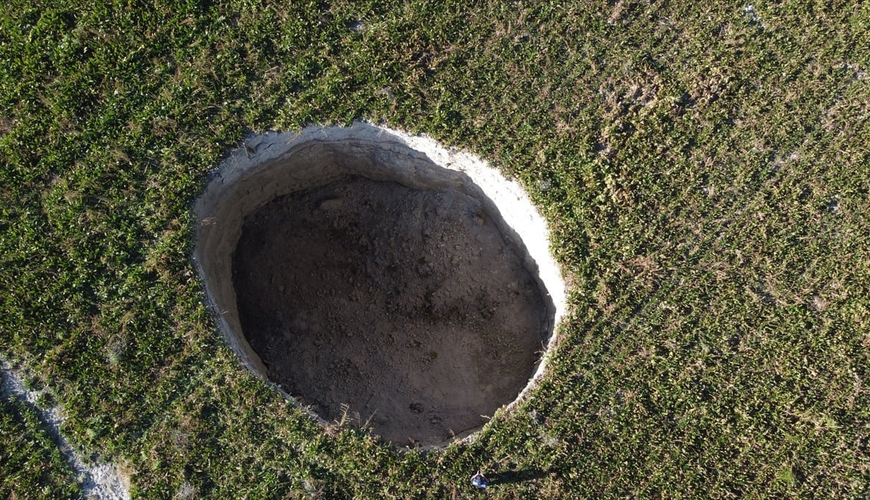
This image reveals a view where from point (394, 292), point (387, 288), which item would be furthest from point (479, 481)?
point (387, 288)

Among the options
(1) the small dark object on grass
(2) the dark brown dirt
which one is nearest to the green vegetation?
(2) the dark brown dirt

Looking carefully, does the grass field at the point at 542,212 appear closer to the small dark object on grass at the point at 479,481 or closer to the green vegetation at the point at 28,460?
the green vegetation at the point at 28,460

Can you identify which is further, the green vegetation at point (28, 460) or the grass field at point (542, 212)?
the grass field at point (542, 212)

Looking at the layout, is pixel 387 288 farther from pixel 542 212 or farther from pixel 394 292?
pixel 542 212

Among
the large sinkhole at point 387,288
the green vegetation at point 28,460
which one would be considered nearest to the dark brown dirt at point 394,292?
the large sinkhole at point 387,288

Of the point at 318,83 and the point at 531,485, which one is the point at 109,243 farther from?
the point at 531,485

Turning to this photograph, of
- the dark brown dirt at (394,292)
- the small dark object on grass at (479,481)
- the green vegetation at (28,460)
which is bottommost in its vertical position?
the green vegetation at (28,460)

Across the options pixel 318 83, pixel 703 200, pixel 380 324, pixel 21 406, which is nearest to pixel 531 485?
pixel 380 324
